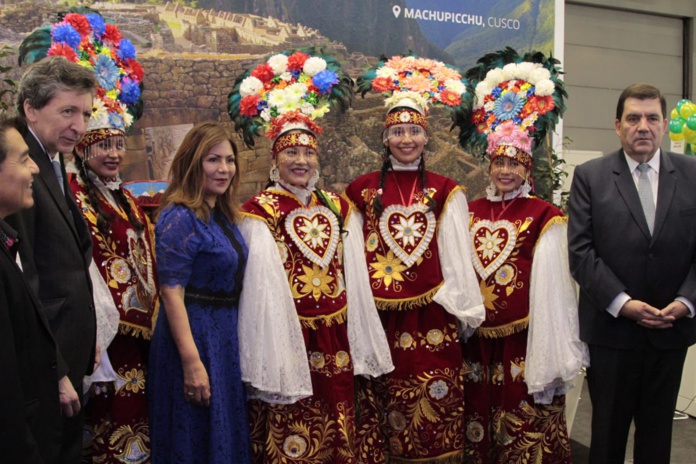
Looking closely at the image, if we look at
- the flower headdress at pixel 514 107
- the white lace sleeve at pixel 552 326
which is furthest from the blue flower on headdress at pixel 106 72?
the white lace sleeve at pixel 552 326

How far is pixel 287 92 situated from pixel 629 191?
5.38 feet

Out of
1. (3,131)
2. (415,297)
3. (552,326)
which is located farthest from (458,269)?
(3,131)

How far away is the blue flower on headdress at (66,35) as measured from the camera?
3.05m

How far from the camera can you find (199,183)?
9.24 ft

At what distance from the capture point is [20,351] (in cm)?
189

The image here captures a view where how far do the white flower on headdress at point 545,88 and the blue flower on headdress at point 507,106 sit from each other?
4.1 inches

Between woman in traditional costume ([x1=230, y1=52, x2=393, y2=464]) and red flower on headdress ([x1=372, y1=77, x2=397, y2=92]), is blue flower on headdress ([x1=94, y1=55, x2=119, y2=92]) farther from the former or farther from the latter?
red flower on headdress ([x1=372, y1=77, x2=397, y2=92])

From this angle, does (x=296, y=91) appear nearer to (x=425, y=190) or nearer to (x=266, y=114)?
(x=266, y=114)

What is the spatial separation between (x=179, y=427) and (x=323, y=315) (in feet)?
2.59

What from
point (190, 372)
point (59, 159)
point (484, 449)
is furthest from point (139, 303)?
point (484, 449)

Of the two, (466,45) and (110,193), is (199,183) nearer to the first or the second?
(110,193)

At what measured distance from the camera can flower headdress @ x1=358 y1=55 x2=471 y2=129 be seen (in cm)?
354

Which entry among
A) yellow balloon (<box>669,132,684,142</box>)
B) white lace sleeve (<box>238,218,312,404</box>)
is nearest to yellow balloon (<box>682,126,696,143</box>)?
yellow balloon (<box>669,132,684,142</box>)

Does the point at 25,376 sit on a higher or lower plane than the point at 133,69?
lower
